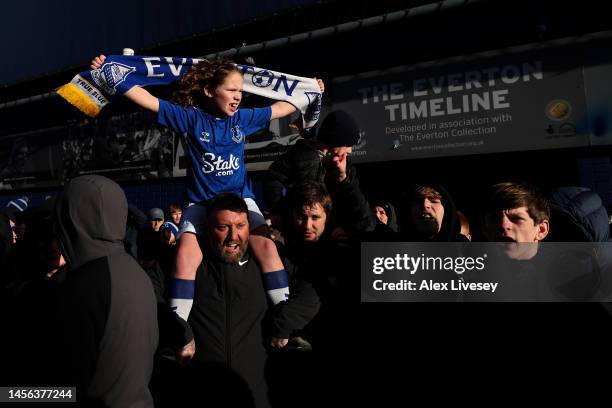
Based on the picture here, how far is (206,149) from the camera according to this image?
2637 mm

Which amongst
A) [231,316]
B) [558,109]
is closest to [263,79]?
[231,316]

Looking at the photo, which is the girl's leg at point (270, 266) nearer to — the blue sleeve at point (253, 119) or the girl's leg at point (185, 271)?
the girl's leg at point (185, 271)

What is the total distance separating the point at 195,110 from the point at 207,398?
170 cm

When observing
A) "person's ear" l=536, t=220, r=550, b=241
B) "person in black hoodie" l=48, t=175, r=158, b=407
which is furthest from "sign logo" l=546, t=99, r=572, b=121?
"person in black hoodie" l=48, t=175, r=158, b=407

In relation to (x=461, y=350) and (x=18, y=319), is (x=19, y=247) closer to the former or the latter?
(x=18, y=319)

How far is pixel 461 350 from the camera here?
1.73m

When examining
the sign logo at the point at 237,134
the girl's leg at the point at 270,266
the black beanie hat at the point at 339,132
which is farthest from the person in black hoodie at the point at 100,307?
the black beanie hat at the point at 339,132

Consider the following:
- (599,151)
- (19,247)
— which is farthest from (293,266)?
(599,151)

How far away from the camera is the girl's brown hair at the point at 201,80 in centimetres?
265

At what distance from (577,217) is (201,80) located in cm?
242

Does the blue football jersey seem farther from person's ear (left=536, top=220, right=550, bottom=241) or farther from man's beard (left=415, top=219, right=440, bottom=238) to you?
person's ear (left=536, top=220, right=550, bottom=241)

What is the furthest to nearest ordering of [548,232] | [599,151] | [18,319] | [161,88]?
[161,88] < [599,151] < [548,232] < [18,319]

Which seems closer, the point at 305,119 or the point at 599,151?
the point at 305,119

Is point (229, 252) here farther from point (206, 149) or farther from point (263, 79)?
point (263, 79)
